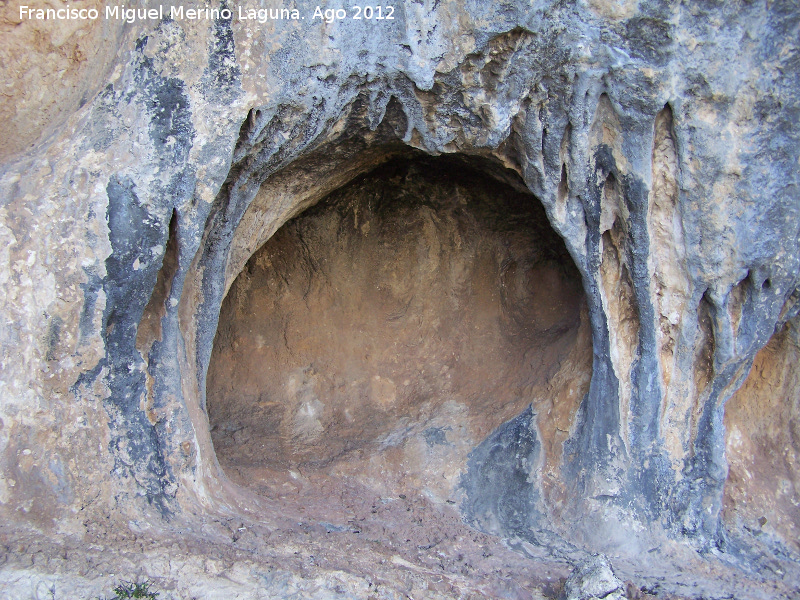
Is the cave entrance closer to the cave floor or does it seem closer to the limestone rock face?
the limestone rock face

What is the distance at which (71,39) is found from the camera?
2.72 m

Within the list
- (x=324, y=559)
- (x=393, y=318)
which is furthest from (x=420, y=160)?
(x=324, y=559)

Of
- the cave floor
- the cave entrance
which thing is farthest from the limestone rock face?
the cave entrance

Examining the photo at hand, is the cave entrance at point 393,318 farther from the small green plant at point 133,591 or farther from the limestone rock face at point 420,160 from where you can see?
the small green plant at point 133,591

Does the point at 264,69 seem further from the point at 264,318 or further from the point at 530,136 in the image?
the point at 264,318

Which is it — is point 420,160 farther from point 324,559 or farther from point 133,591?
point 133,591

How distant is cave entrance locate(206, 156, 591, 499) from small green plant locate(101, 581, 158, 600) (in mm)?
1452

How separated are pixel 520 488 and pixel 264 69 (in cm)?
236

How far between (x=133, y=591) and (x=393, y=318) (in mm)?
2324

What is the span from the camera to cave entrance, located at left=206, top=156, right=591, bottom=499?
3.93 metres

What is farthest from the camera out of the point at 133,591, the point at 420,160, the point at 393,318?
the point at 393,318

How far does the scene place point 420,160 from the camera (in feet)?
12.6

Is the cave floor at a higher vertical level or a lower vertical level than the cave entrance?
lower

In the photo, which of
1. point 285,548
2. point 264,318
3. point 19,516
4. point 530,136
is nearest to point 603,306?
point 530,136
